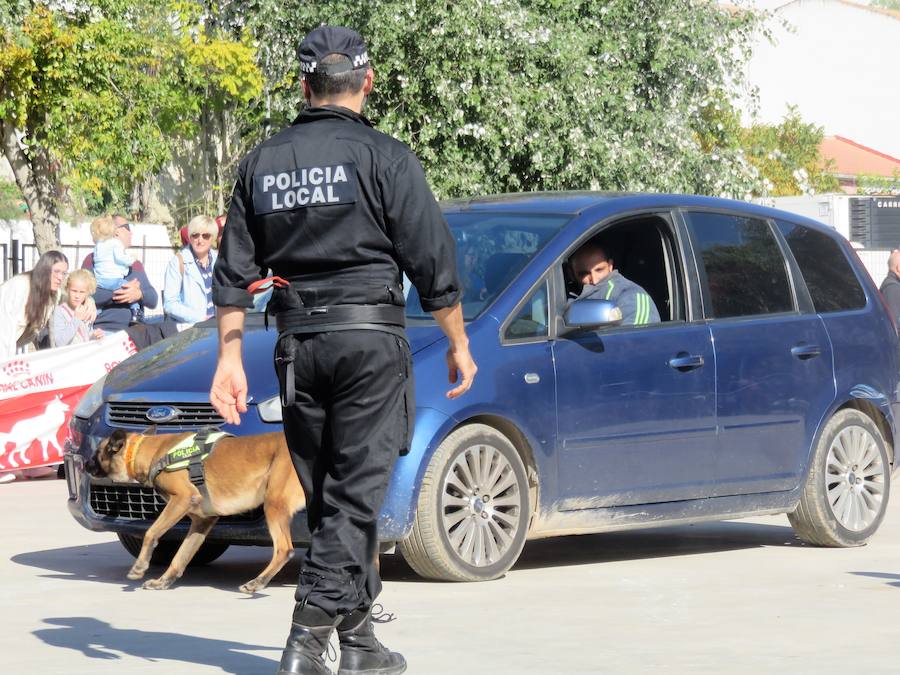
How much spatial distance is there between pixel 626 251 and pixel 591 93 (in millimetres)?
15933

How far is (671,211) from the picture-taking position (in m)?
8.52

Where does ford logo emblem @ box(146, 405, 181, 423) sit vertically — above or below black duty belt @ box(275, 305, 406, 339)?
below

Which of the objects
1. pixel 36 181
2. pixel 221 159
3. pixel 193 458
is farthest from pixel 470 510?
pixel 221 159

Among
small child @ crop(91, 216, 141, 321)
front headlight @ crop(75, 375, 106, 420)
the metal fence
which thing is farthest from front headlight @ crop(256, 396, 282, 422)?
the metal fence

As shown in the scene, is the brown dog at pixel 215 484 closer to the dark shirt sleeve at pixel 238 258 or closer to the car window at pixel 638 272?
the car window at pixel 638 272

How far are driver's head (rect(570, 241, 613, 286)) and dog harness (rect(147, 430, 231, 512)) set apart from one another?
202cm

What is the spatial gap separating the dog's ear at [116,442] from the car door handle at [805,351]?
11.0 feet

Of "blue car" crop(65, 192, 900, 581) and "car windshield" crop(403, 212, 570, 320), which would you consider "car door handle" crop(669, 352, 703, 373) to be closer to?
"blue car" crop(65, 192, 900, 581)

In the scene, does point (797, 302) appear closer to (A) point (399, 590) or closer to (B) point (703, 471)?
(B) point (703, 471)

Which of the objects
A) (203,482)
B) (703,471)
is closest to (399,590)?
(203,482)

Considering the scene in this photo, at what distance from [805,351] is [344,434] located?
4366mm

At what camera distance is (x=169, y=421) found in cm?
762

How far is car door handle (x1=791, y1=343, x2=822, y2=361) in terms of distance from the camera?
8688 millimetres

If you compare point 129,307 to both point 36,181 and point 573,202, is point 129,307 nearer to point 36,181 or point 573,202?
point 573,202
